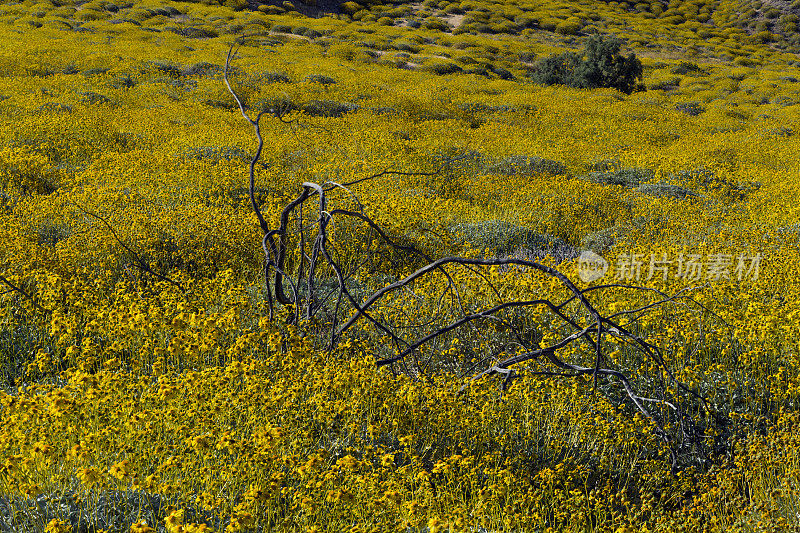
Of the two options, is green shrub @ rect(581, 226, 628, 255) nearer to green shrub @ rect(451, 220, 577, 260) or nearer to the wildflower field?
the wildflower field

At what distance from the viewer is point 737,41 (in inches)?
2050

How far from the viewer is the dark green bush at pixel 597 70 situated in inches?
1035

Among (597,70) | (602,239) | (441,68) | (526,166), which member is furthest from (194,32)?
(602,239)

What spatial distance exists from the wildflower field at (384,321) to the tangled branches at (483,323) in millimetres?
37

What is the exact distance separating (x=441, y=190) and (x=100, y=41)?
850 inches

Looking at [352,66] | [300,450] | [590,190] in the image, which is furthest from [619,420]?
[352,66]

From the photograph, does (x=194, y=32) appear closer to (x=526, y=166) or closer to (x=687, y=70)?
(x=526, y=166)

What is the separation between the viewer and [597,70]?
26.3m

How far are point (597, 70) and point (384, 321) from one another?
24264 millimetres

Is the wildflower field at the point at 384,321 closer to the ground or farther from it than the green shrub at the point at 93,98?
closer to the ground

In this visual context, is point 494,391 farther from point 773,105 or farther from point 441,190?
point 773,105

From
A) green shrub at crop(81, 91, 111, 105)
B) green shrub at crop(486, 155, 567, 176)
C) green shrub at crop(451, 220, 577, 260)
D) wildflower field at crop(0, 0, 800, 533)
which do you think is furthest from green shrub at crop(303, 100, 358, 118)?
green shrub at crop(451, 220, 577, 260)

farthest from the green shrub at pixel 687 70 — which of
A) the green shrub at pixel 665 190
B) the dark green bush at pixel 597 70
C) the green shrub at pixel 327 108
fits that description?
the green shrub at pixel 665 190

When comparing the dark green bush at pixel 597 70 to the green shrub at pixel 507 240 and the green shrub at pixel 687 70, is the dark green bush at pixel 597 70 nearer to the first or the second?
the green shrub at pixel 687 70
